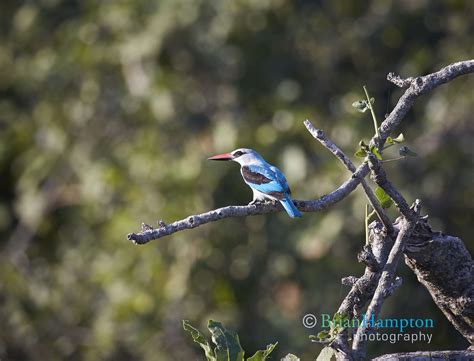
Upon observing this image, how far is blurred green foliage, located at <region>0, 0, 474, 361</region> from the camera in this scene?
640cm

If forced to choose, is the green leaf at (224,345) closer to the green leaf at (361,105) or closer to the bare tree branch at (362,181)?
the bare tree branch at (362,181)

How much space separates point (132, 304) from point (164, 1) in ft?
8.18

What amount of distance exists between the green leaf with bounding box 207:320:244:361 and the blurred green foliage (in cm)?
348

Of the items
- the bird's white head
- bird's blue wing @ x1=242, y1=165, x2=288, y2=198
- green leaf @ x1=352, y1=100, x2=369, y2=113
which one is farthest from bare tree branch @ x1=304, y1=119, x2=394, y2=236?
the bird's white head

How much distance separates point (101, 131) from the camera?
7656 millimetres

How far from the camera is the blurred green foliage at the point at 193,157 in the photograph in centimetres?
640

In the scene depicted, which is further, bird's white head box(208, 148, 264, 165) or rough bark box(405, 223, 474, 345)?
bird's white head box(208, 148, 264, 165)

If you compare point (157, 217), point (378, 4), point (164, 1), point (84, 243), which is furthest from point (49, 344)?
point (378, 4)

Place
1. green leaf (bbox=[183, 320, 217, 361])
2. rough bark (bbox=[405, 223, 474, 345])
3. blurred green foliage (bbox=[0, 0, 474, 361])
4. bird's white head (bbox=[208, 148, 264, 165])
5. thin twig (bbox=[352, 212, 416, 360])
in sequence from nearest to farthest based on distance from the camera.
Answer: thin twig (bbox=[352, 212, 416, 360]) < green leaf (bbox=[183, 320, 217, 361]) < rough bark (bbox=[405, 223, 474, 345]) < bird's white head (bbox=[208, 148, 264, 165]) < blurred green foliage (bbox=[0, 0, 474, 361])

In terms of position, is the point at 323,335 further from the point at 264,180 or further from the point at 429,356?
the point at 264,180

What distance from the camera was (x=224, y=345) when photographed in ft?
8.39

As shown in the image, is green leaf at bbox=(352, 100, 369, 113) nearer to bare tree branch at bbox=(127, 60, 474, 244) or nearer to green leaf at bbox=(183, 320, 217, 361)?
bare tree branch at bbox=(127, 60, 474, 244)

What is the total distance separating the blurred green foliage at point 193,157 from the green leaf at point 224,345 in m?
3.48

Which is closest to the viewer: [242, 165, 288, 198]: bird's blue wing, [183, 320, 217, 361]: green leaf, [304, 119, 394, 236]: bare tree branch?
[304, 119, 394, 236]: bare tree branch
